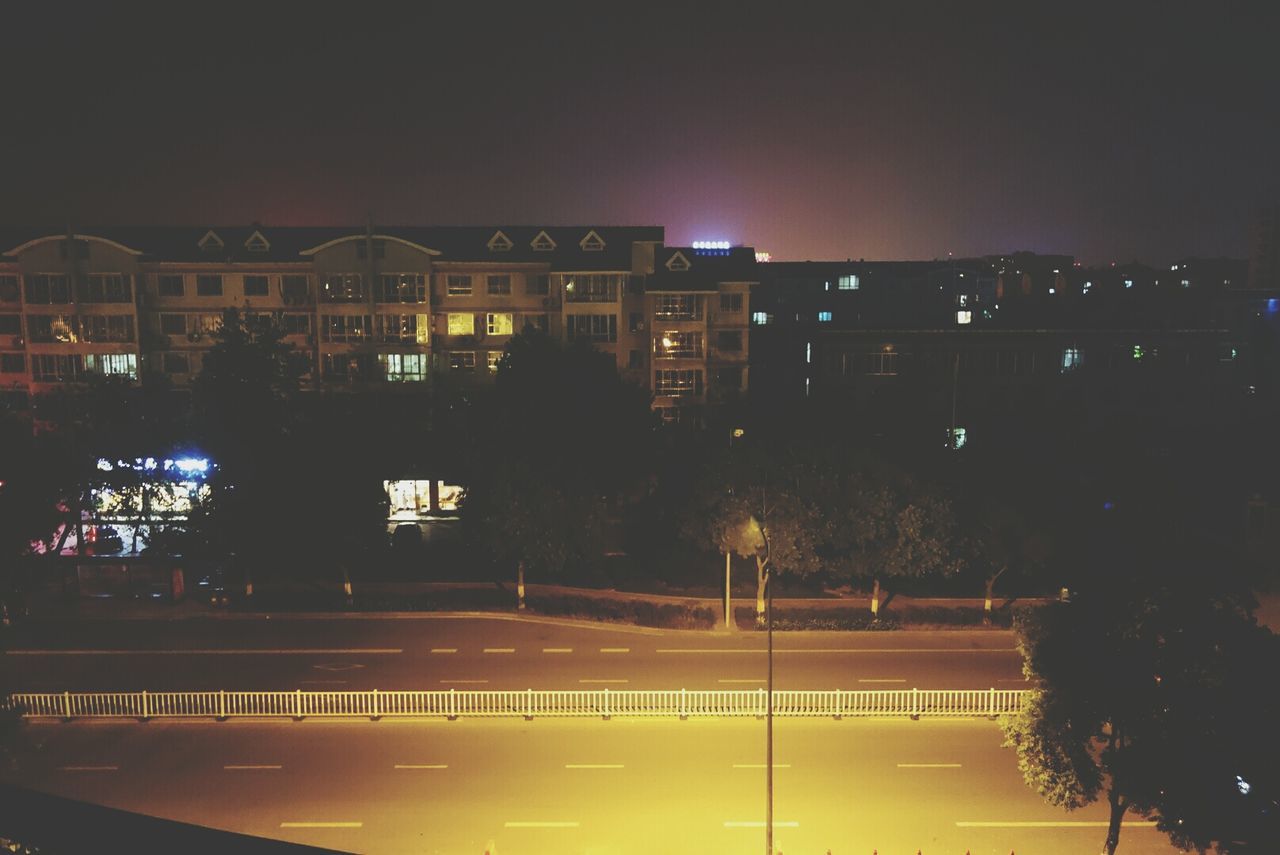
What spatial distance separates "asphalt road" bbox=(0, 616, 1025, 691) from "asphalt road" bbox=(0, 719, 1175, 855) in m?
2.69

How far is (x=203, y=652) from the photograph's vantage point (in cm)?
2658

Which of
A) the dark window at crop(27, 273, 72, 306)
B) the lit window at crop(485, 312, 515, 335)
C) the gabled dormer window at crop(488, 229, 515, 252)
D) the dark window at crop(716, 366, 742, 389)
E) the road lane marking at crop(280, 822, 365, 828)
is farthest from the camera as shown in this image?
the dark window at crop(716, 366, 742, 389)

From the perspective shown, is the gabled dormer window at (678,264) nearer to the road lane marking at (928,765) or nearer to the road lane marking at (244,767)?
the road lane marking at (928,765)

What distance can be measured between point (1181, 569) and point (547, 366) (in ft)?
85.8

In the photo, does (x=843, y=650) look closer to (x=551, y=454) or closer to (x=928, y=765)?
(x=928, y=765)

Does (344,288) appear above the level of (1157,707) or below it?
above

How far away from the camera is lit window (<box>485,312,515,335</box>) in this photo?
47.2 m

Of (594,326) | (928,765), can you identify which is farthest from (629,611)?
(594,326)

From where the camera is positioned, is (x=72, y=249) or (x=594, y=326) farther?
(x=594, y=326)

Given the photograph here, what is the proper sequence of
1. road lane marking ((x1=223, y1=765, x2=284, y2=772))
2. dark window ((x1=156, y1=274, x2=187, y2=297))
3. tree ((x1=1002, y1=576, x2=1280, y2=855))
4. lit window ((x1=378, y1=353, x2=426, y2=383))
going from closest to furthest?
tree ((x1=1002, y1=576, x2=1280, y2=855)) → road lane marking ((x1=223, y1=765, x2=284, y2=772)) → dark window ((x1=156, y1=274, x2=187, y2=297)) → lit window ((x1=378, y1=353, x2=426, y2=383))

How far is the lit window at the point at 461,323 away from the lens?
47.0m

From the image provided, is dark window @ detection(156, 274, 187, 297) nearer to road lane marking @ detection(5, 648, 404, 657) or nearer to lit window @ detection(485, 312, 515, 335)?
lit window @ detection(485, 312, 515, 335)

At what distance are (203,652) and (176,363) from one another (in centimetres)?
2592

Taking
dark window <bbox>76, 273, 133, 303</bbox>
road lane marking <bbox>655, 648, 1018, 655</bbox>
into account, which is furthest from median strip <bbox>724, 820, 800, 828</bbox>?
dark window <bbox>76, 273, 133, 303</bbox>
